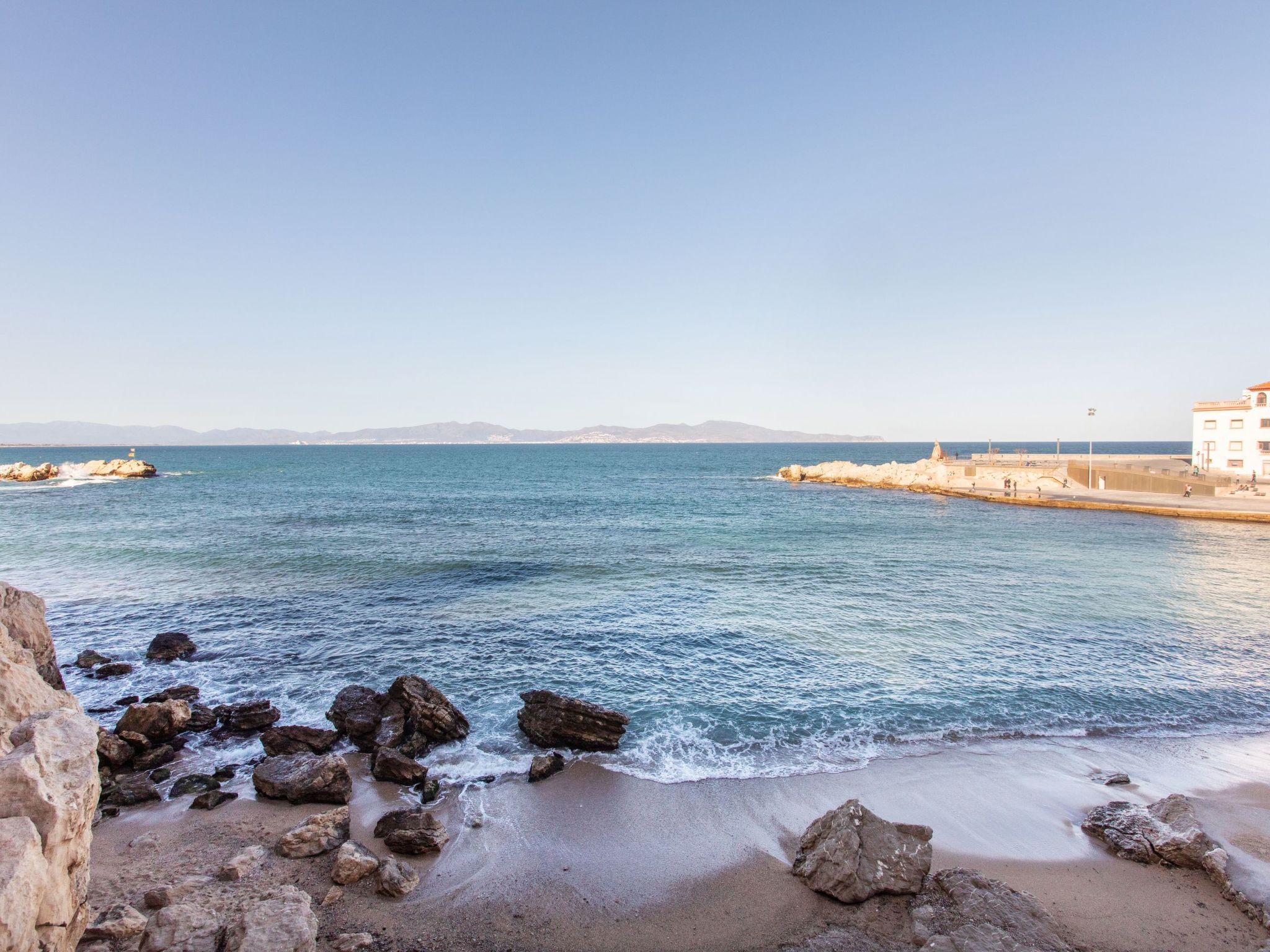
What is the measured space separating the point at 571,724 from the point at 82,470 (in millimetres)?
103489

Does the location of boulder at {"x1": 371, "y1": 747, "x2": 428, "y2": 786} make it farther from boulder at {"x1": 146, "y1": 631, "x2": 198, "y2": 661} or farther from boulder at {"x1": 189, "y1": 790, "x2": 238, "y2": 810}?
boulder at {"x1": 146, "y1": 631, "x2": 198, "y2": 661}

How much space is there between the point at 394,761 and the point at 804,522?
124 feet

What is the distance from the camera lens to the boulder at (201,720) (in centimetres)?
1388

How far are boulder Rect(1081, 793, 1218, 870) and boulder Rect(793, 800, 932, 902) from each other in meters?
3.17

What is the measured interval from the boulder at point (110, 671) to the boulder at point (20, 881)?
50.6ft

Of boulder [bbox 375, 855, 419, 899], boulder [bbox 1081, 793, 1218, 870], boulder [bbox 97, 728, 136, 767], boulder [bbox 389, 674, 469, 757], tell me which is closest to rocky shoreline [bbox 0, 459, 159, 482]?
boulder [bbox 97, 728, 136, 767]

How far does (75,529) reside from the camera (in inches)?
1581

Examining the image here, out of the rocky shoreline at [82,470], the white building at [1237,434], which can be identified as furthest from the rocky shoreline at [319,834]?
the rocky shoreline at [82,470]

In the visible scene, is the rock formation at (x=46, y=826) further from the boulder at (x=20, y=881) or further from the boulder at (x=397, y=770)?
the boulder at (x=397, y=770)

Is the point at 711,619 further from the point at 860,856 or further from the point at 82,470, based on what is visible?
the point at 82,470

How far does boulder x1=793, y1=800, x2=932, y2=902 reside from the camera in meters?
8.41

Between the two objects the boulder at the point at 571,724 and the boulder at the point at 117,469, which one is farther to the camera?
the boulder at the point at 117,469

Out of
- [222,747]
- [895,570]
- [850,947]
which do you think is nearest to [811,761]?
[850,947]

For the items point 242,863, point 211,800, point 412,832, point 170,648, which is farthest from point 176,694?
point 412,832
